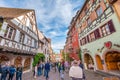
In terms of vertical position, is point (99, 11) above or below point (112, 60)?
above

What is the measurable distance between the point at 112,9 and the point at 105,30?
2.43m

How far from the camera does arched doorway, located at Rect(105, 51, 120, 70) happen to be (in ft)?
38.0

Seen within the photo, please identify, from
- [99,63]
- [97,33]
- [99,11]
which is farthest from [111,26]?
[99,63]

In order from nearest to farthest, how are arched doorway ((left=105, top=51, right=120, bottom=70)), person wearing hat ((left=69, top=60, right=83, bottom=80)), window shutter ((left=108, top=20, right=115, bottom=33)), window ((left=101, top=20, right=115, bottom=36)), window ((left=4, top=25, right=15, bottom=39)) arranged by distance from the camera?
1. person wearing hat ((left=69, top=60, right=83, bottom=80))
2. window shutter ((left=108, top=20, right=115, bottom=33))
3. window ((left=101, top=20, right=115, bottom=36))
4. window ((left=4, top=25, right=15, bottom=39))
5. arched doorway ((left=105, top=51, right=120, bottom=70))

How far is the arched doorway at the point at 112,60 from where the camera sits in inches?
456

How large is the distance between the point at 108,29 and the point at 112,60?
4781mm

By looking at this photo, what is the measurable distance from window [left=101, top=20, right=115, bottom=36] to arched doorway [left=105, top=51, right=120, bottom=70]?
10.3 ft

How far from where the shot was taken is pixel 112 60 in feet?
39.0

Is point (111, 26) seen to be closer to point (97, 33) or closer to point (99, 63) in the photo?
point (97, 33)

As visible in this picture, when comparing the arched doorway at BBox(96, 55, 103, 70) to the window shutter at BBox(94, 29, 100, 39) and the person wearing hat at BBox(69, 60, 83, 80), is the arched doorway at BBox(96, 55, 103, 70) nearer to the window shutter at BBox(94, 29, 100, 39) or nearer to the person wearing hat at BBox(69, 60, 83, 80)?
the window shutter at BBox(94, 29, 100, 39)

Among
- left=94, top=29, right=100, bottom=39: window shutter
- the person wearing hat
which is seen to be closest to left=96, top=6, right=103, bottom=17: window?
left=94, top=29, right=100, bottom=39: window shutter

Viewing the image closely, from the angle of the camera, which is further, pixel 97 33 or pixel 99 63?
pixel 99 63

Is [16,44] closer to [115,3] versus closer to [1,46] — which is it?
[1,46]

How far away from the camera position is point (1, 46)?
27.3 feet
